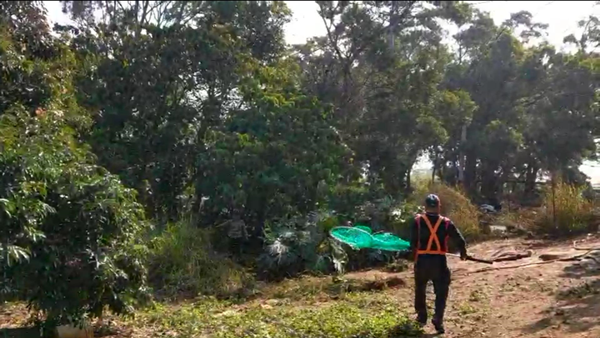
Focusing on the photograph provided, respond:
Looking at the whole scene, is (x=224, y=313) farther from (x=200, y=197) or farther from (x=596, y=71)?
(x=596, y=71)

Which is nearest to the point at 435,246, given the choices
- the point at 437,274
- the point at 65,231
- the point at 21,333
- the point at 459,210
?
the point at 437,274

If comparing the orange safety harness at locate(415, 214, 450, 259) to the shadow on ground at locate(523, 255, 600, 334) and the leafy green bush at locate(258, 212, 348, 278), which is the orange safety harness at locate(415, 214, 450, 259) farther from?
the leafy green bush at locate(258, 212, 348, 278)

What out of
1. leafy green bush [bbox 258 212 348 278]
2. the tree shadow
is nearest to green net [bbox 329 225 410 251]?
leafy green bush [bbox 258 212 348 278]

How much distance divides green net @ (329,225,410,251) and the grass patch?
2678 mm

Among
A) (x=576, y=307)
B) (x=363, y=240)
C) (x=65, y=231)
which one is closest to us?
(x=65, y=231)

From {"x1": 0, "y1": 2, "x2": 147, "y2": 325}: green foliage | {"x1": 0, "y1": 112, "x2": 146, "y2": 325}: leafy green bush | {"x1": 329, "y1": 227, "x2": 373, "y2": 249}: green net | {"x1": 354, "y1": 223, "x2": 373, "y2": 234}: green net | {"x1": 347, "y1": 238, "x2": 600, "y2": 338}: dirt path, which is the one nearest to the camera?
{"x1": 0, "y1": 2, "x2": 147, "y2": 325}: green foliage

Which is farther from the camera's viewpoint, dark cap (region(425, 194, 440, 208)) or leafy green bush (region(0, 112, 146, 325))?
dark cap (region(425, 194, 440, 208))

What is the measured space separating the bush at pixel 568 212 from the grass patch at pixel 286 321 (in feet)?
22.3

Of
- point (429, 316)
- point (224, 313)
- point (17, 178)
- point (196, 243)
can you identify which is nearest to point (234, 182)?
point (196, 243)

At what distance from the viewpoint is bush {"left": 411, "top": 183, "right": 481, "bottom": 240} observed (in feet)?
47.2

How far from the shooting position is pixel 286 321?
7.61m

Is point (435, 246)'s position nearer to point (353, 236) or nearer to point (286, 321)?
point (286, 321)

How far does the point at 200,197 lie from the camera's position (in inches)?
545

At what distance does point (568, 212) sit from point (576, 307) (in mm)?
6994
